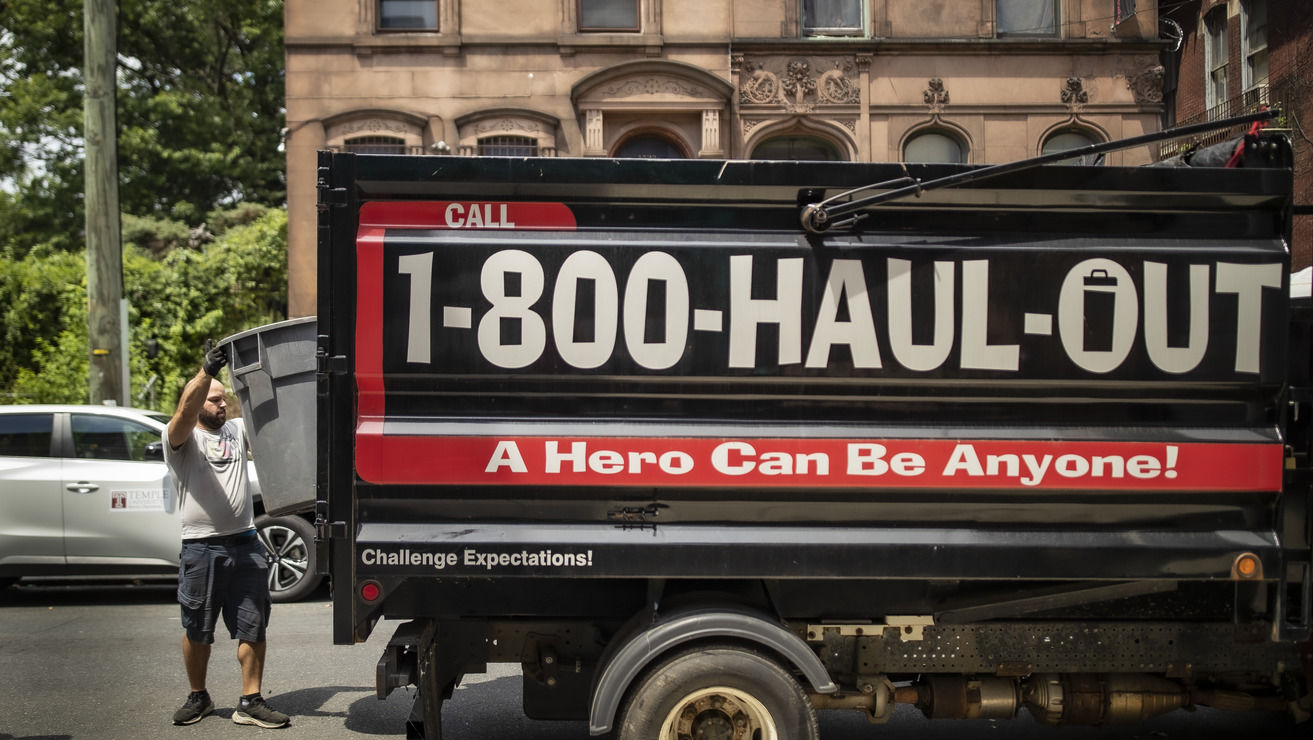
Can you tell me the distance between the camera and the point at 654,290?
4.08 metres

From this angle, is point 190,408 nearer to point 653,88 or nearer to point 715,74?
point 653,88

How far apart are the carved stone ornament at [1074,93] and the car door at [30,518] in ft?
52.9

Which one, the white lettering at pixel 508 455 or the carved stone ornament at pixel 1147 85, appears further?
the carved stone ornament at pixel 1147 85

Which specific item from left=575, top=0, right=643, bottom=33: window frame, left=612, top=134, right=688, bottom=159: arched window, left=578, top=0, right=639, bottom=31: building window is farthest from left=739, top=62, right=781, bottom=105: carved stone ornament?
left=578, top=0, right=639, bottom=31: building window

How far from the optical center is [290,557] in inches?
352

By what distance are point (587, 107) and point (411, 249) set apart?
14.3 meters

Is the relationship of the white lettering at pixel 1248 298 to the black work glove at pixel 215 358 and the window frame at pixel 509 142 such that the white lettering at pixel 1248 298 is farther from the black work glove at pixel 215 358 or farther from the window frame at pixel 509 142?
the window frame at pixel 509 142

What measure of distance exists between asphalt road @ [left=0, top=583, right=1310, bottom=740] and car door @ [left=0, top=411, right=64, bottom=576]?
596 mm

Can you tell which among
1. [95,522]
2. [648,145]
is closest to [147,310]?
[648,145]

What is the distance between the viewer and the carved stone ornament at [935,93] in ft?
59.3

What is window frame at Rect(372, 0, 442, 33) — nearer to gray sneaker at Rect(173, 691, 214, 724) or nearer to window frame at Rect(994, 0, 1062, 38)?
window frame at Rect(994, 0, 1062, 38)

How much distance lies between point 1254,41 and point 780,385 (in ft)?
51.5

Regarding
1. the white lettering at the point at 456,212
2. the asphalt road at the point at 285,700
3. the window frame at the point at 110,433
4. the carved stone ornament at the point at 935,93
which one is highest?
the carved stone ornament at the point at 935,93

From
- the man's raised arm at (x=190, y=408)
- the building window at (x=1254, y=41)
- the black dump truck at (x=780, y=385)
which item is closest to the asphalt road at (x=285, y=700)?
the man's raised arm at (x=190, y=408)
